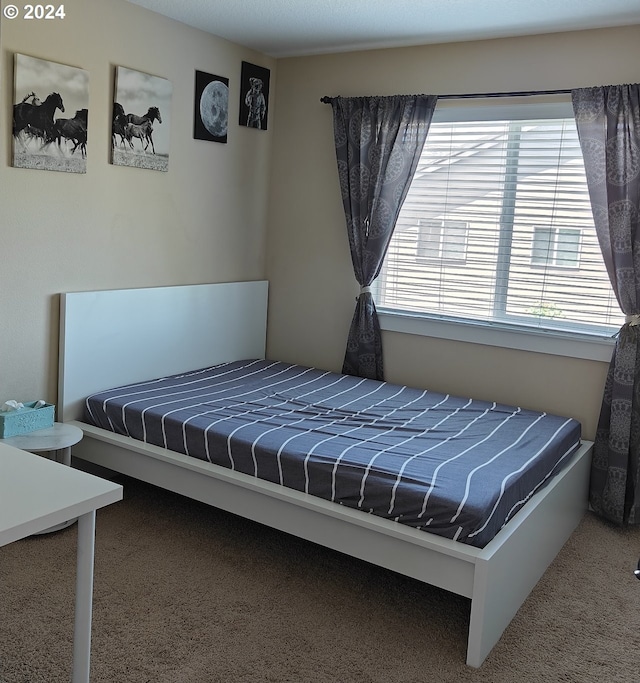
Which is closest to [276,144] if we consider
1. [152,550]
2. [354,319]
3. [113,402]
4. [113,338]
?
[354,319]

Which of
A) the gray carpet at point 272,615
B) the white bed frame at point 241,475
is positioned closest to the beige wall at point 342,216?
the white bed frame at point 241,475

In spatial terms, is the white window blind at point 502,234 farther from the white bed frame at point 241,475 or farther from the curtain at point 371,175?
the white bed frame at point 241,475

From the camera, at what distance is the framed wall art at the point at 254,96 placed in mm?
4152

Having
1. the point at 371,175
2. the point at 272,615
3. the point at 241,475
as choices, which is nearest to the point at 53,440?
the point at 241,475

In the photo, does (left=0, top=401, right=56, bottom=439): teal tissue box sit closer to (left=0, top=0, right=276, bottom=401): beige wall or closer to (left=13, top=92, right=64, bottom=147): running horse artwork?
(left=0, top=0, right=276, bottom=401): beige wall

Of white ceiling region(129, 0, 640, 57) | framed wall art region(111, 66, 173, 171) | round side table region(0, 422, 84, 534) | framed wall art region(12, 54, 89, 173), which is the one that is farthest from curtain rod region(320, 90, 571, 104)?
round side table region(0, 422, 84, 534)

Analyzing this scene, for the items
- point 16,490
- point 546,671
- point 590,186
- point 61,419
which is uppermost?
point 590,186

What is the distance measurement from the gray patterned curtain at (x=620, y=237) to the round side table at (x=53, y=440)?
2472 millimetres

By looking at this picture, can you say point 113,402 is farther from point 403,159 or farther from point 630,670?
point 630,670

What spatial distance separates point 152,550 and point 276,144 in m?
2.58

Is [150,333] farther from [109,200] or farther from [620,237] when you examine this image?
[620,237]

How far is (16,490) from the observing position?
1.67m

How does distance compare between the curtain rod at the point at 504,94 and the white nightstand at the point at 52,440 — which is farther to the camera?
the curtain rod at the point at 504,94

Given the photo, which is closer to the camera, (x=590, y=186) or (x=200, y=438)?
(x=200, y=438)
